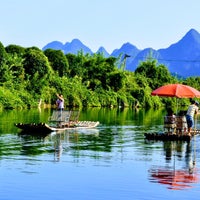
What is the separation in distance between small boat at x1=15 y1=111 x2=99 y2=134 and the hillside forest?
24.6 m

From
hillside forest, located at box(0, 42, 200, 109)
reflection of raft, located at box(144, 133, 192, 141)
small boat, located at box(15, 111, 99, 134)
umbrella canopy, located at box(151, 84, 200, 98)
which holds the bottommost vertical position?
reflection of raft, located at box(144, 133, 192, 141)

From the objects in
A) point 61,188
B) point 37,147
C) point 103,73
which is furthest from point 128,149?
point 103,73

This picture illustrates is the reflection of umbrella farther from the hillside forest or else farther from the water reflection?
the hillside forest

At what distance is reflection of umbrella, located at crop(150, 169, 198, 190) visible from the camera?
519 inches

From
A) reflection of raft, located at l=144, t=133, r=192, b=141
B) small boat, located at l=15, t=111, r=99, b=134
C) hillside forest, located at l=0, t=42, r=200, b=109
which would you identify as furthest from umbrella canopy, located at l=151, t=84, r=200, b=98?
hillside forest, located at l=0, t=42, r=200, b=109

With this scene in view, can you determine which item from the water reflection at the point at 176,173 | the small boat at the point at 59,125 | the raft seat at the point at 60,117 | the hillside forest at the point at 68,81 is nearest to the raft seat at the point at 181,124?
the water reflection at the point at 176,173

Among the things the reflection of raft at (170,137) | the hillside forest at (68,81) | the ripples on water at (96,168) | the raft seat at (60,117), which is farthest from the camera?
the hillside forest at (68,81)

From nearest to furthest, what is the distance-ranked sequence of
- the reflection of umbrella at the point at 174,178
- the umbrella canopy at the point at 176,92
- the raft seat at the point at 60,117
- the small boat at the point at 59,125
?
the reflection of umbrella at the point at 174,178, the umbrella canopy at the point at 176,92, the small boat at the point at 59,125, the raft seat at the point at 60,117

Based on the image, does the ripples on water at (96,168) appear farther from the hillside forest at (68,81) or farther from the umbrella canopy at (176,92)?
the hillside forest at (68,81)

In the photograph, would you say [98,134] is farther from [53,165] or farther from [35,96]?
[35,96]

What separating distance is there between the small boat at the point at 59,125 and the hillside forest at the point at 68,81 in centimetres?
2463

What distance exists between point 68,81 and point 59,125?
126 feet

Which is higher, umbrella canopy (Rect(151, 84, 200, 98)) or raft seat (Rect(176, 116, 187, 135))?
umbrella canopy (Rect(151, 84, 200, 98))

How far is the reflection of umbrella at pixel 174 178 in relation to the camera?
13.2 meters
